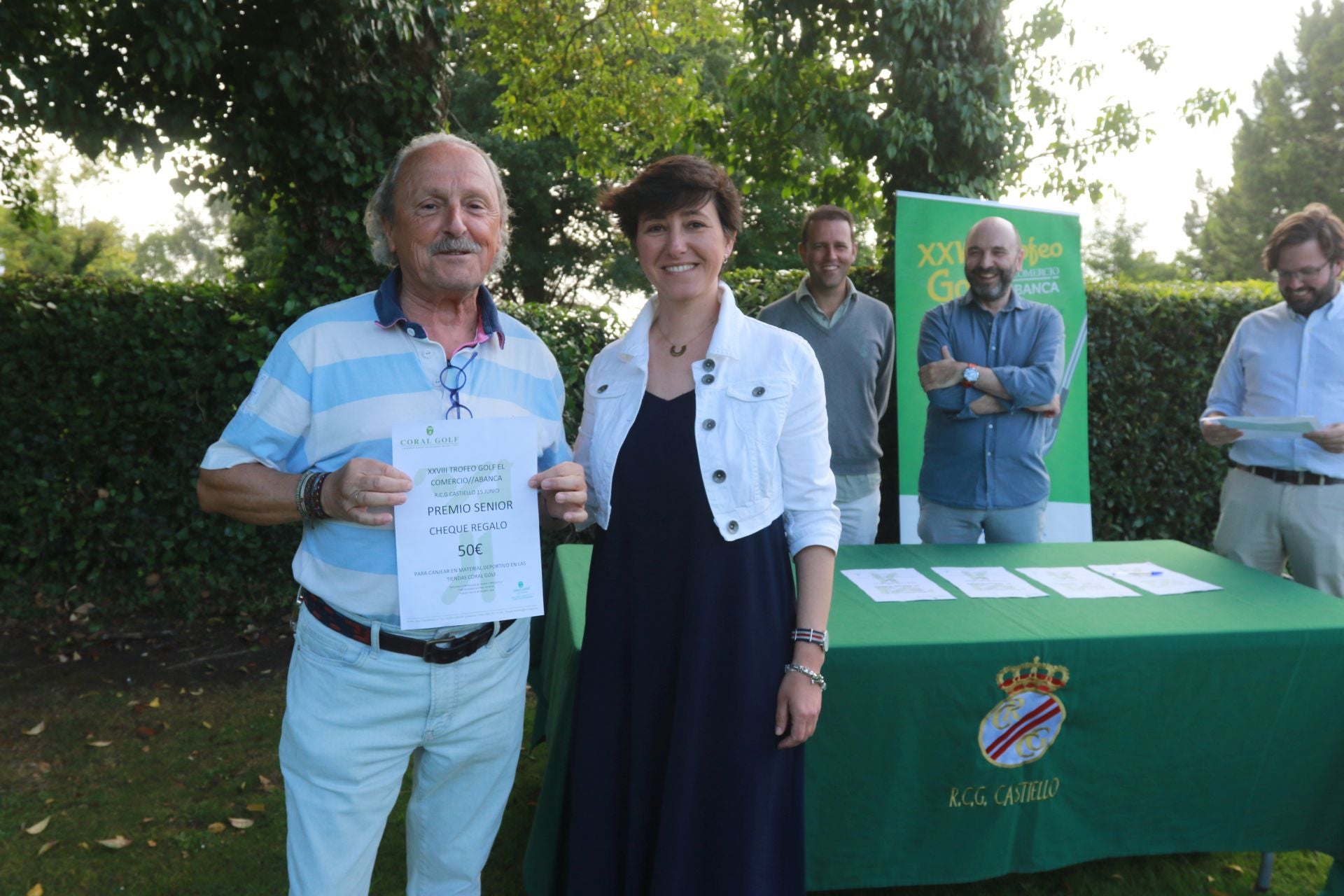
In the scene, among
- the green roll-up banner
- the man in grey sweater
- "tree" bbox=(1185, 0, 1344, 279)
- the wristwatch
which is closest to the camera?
the wristwatch

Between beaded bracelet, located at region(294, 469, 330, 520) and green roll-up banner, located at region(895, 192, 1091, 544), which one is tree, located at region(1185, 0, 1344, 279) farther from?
beaded bracelet, located at region(294, 469, 330, 520)

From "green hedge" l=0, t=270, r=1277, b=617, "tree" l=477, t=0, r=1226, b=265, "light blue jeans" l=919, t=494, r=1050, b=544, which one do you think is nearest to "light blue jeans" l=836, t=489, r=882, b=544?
"light blue jeans" l=919, t=494, r=1050, b=544

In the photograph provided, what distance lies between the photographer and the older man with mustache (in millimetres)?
1664

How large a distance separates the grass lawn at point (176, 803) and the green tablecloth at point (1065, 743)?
0.42m

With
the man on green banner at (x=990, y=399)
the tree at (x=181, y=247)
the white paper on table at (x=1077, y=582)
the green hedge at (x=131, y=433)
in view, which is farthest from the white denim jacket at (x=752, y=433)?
the tree at (x=181, y=247)

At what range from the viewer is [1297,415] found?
3537mm

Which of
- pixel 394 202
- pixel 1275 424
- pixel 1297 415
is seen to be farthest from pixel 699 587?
pixel 1297 415

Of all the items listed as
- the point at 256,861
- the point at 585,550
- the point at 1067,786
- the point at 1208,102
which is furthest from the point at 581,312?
the point at 1208,102

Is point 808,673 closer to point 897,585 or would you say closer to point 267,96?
point 897,585

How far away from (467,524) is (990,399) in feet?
8.37

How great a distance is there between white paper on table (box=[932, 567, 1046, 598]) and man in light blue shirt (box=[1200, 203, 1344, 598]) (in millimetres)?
1194

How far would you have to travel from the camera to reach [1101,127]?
20.2 ft

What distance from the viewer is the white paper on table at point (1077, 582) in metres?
2.76

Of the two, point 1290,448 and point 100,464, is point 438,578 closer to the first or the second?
point 1290,448
